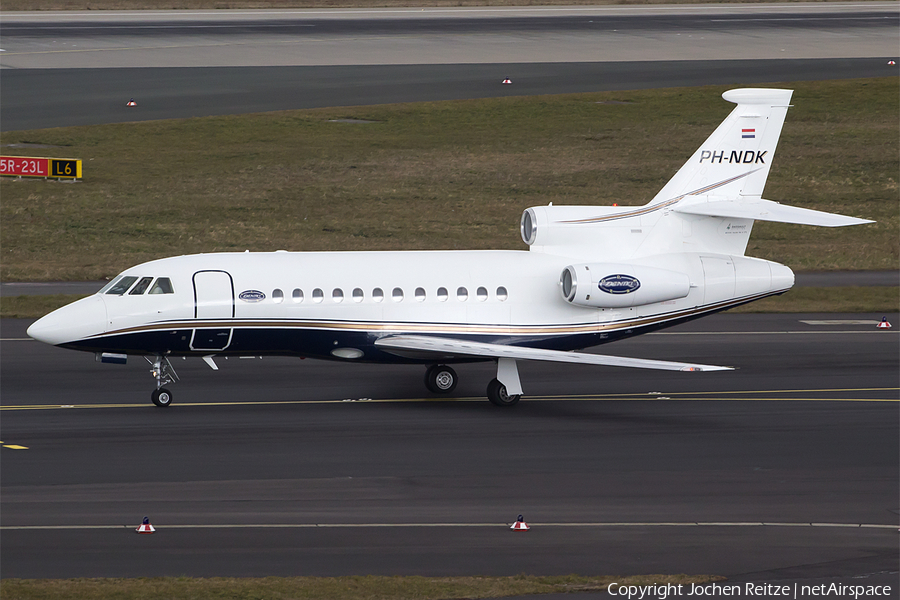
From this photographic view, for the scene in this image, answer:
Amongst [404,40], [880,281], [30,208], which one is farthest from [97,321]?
[404,40]

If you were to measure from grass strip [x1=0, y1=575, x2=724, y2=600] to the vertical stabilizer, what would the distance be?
14200mm

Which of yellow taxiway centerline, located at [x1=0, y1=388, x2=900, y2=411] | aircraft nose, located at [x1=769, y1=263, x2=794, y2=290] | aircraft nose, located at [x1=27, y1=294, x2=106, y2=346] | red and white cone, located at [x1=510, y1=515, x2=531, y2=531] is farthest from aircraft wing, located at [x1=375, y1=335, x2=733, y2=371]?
red and white cone, located at [x1=510, y1=515, x2=531, y2=531]

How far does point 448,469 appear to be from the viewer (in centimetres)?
2270

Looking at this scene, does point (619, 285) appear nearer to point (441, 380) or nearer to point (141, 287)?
point (441, 380)

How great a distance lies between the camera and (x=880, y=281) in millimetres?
42969

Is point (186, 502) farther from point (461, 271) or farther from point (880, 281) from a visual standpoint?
point (880, 281)

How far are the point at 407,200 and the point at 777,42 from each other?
32.1 metres

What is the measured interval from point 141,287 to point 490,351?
813cm

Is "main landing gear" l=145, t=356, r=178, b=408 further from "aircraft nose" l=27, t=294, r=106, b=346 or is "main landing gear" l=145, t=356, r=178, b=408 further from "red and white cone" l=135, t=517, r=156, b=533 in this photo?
"red and white cone" l=135, t=517, r=156, b=533

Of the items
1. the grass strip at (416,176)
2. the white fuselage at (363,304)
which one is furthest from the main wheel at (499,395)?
the grass strip at (416,176)

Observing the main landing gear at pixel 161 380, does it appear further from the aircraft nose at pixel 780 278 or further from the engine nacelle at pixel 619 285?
the aircraft nose at pixel 780 278

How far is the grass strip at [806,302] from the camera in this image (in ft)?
123

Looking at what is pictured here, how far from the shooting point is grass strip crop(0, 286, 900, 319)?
37500 mm

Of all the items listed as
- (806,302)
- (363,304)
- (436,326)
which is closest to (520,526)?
(436,326)
